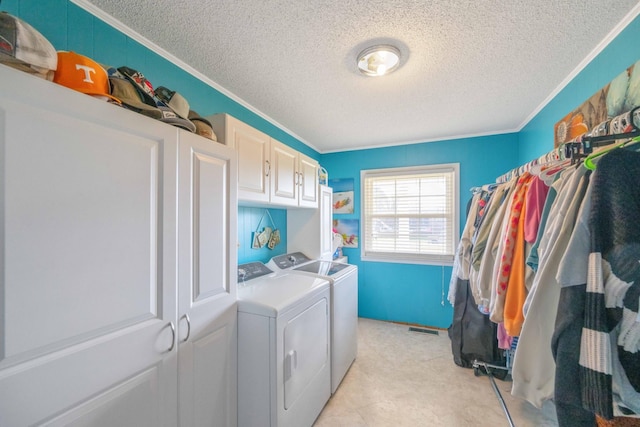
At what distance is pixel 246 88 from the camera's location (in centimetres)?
192

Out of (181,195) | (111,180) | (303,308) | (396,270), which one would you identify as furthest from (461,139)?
(111,180)

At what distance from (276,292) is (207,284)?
0.49m

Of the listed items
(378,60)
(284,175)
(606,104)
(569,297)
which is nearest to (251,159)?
(284,175)

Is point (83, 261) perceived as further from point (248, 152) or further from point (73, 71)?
point (248, 152)

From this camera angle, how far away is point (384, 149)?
3320 millimetres

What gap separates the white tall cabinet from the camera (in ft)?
2.03

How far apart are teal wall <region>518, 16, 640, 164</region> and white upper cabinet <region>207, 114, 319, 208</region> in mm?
2079

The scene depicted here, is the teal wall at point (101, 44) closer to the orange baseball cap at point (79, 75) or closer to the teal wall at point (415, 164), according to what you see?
the orange baseball cap at point (79, 75)

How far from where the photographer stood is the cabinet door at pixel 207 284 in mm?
1046

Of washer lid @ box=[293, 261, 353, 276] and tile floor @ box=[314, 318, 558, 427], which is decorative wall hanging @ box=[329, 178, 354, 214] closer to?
washer lid @ box=[293, 261, 353, 276]

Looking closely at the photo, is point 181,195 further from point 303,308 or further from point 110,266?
point 303,308

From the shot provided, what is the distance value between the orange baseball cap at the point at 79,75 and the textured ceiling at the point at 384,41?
62 centimetres

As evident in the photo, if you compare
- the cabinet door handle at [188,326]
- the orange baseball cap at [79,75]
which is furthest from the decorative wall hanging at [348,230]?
the orange baseball cap at [79,75]

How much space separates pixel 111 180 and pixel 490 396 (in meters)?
2.85
